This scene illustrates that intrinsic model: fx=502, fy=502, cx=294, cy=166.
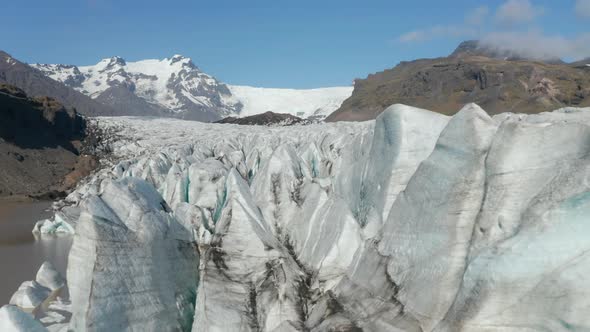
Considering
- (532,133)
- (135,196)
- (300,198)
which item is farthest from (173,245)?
(532,133)

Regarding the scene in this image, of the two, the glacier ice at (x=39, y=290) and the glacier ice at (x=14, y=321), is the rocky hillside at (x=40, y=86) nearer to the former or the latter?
the glacier ice at (x=39, y=290)

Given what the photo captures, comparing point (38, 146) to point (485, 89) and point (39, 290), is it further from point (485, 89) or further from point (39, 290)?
point (485, 89)

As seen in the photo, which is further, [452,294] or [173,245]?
[173,245]

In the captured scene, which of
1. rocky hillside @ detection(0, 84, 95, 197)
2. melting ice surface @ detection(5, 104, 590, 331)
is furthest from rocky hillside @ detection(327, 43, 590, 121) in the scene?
melting ice surface @ detection(5, 104, 590, 331)

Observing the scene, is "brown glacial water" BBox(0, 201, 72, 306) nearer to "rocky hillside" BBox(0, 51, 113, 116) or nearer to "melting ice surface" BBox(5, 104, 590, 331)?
"melting ice surface" BBox(5, 104, 590, 331)

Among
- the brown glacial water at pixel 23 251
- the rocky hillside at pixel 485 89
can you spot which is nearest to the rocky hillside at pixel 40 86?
the rocky hillside at pixel 485 89

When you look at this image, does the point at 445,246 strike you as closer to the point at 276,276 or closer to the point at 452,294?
the point at 452,294
